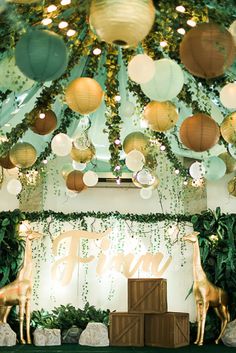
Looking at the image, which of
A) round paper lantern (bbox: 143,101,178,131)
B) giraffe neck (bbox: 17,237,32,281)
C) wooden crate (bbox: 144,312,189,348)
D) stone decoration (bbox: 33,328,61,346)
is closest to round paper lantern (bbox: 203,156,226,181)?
round paper lantern (bbox: 143,101,178,131)

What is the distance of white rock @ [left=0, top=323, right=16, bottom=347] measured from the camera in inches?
300

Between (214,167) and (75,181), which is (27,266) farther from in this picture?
(214,167)

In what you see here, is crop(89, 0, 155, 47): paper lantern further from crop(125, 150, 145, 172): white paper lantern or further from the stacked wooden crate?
the stacked wooden crate

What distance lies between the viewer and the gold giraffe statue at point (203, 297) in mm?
7969

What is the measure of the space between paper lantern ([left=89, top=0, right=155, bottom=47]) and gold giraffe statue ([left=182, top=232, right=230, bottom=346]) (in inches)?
231

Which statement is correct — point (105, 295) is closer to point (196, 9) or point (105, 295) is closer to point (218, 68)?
point (196, 9)

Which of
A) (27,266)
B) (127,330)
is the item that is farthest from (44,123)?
(127,330)

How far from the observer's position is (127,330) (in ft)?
26.2

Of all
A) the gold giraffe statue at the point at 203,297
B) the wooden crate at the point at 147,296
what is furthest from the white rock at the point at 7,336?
the gold giraffe statue at the point at 203,297

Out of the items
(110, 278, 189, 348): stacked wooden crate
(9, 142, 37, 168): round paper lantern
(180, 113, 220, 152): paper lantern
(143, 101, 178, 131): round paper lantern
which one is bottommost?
(110, 278, 189, 348): stacked wooden crate

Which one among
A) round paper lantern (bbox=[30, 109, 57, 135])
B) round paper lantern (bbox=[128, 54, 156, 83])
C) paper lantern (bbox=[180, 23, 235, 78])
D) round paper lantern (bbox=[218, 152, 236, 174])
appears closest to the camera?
paper lantern (bbox=[180, 23, 235, 78])

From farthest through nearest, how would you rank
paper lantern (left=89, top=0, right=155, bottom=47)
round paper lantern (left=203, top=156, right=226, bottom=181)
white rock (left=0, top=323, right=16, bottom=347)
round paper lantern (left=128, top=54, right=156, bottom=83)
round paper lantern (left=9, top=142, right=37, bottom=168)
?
white rock (left=0, top=323, right=16, bottom=347)
round paper lantern (left=203, top=156, right=226, bottom=181)
round paper lantern (left=9, top=142, right=37, bottom=168)
round paper lantern (left=128, top=54, right=156, bottom=83)
paper lantern (left=89, top=0, right=155, bottom=47)

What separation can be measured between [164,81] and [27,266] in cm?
532

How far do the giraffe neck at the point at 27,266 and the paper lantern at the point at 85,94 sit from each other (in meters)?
4.70
